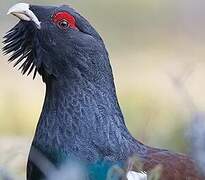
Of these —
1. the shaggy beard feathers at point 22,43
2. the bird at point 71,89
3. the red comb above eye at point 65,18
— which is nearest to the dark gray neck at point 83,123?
the bird at point 71,89

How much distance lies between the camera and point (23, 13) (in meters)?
6.42

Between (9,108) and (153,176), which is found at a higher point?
(153,176)

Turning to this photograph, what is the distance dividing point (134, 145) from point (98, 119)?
0.22 meters

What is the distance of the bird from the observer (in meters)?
6.33

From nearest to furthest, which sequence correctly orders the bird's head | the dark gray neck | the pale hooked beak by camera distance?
1. the dark gray neck
2. the pale hooked beak
3. the bird's head

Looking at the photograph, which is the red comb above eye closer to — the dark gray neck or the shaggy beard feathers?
the shaggy beard feathers

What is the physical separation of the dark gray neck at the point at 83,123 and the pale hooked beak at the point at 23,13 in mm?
318

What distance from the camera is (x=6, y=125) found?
31.8 ft

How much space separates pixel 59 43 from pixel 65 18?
0.42 feet

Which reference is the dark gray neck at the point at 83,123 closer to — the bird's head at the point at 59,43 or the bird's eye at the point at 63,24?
the bird's head at the point at 59,43

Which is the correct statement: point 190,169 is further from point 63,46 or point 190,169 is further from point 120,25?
point 120,25

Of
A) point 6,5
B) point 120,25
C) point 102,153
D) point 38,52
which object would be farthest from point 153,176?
point 120,25

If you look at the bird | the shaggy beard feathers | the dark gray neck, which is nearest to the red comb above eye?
the bird

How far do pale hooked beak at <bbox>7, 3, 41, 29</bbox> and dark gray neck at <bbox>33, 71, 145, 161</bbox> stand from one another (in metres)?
0.32
